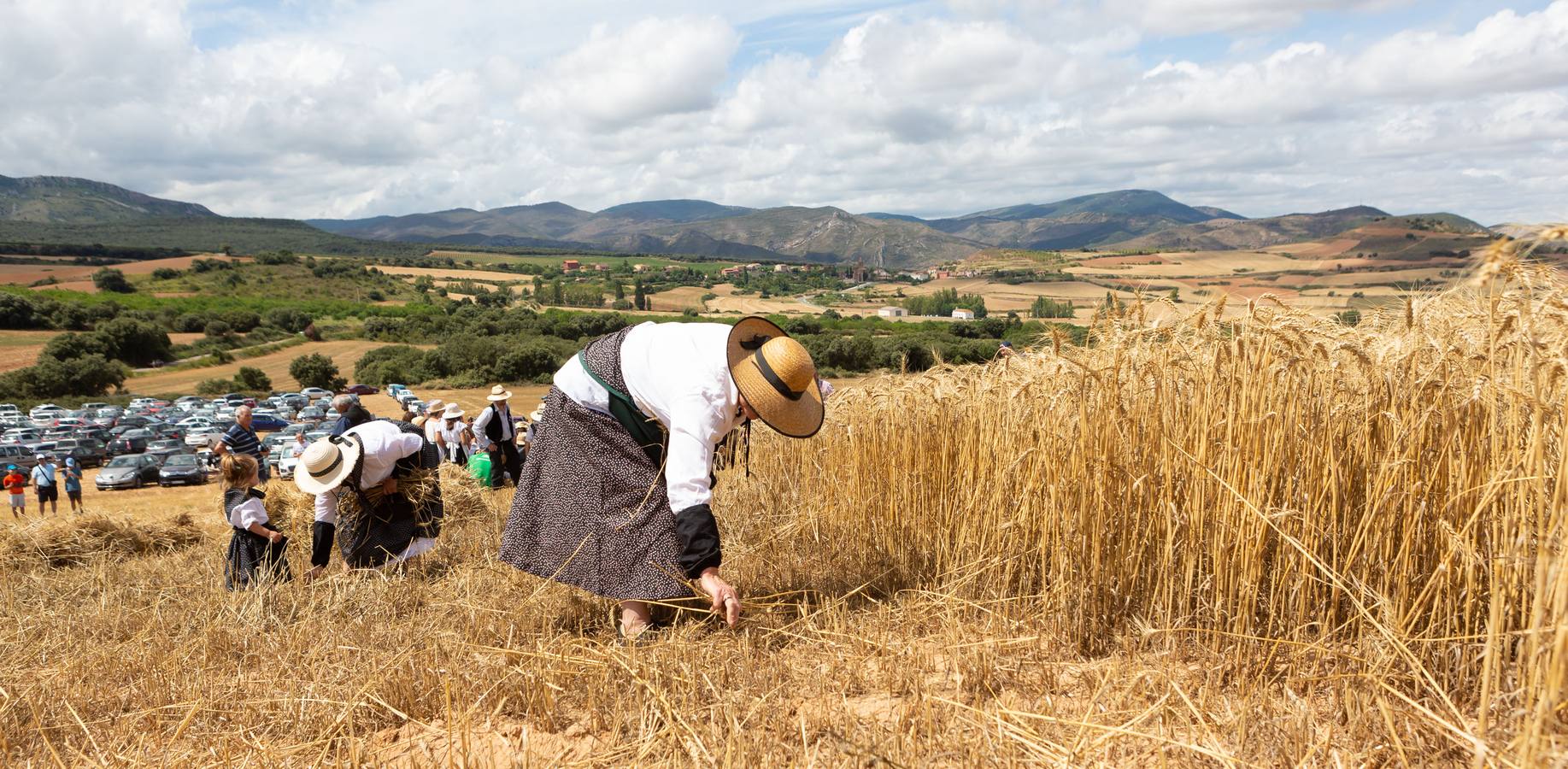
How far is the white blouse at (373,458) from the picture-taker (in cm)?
441

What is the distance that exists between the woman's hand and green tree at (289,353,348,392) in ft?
242

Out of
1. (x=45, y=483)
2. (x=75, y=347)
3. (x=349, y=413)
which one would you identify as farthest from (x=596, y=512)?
(x=75, y=347)

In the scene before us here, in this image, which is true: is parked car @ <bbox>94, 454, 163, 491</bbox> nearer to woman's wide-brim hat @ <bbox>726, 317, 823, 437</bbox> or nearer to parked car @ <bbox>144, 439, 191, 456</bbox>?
parked car @ <bbox>144, 439, 191, 456</bbox>

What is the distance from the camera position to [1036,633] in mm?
2586

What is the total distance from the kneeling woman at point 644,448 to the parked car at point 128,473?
33168 mm

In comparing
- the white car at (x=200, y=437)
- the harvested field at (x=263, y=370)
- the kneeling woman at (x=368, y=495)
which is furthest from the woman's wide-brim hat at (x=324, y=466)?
the harvested field at (x=263, y=370)

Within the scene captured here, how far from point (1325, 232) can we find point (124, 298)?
167352 millimetres

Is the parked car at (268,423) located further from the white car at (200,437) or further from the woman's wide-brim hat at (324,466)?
the woman's wide-brim hat at (324,466)

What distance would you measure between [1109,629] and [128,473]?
35283 mm

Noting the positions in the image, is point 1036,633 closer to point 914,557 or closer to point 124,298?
point 914,557

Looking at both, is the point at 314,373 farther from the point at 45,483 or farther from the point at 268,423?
the point at 45,483

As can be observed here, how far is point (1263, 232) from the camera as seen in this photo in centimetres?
14250

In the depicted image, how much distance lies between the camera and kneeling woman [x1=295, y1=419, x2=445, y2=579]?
171 inches

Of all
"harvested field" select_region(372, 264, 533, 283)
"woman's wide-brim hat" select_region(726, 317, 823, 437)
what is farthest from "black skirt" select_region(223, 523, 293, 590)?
"harvested field" select_region(372, 264, 533, 283)
